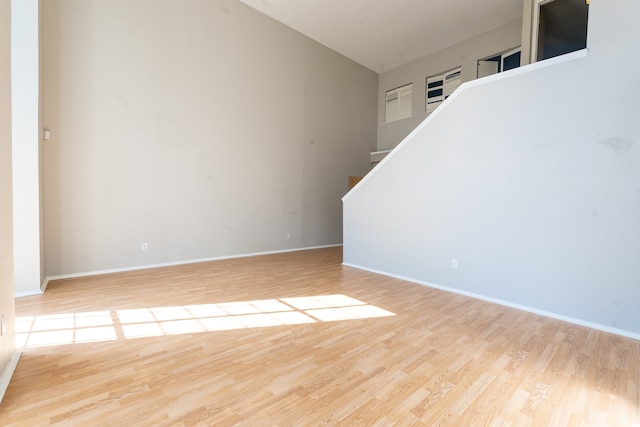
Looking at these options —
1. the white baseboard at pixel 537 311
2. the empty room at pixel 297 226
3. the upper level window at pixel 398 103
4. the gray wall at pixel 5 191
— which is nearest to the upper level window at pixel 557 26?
the empty room at pixel 297 226

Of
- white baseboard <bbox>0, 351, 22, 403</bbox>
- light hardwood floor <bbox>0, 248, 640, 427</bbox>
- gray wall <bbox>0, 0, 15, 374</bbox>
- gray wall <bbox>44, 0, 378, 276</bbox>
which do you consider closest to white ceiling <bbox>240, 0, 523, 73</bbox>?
gray wall <bbox>44, 0, 378, 276</bbox>

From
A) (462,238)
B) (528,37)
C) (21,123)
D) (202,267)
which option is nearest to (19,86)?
(21,123)

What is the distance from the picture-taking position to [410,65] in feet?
25.6

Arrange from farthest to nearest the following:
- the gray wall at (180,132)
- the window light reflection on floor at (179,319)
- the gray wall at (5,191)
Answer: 1. the gray wall at (180,132)
2. the window light reflection on floor at (179,319)
3. the gray wall at (5,191)

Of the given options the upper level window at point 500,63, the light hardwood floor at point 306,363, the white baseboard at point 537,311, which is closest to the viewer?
the light hardwood floor at point 306,363

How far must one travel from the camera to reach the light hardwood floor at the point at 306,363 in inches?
61.4

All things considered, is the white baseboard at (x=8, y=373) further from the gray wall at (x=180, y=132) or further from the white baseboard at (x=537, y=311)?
the white baseboard at (x=537, y=311)

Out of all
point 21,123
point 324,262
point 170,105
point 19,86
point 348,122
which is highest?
point 348,122

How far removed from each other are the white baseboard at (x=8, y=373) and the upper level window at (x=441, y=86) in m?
8.17

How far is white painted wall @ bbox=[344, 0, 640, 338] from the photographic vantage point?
266 cm

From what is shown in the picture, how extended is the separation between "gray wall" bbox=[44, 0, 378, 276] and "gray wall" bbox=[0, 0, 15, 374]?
8.82ft

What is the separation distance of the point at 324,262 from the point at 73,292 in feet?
12.1

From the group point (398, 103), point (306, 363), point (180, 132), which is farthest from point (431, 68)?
point (306, 363)

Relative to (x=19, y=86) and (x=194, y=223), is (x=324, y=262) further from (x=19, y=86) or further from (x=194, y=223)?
(x=19, y=86)
